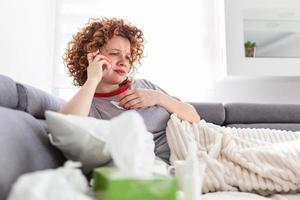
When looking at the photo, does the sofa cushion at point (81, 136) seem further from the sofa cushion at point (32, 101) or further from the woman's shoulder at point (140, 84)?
the woman's shoulder at point (140, 84)

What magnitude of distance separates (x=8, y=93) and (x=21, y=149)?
0.81ft

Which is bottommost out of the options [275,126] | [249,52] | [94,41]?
[275,126]

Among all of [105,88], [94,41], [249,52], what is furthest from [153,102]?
[249,52]

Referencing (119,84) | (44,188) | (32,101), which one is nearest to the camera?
(44,188)

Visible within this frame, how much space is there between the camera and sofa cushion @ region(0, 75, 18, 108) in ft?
2.99

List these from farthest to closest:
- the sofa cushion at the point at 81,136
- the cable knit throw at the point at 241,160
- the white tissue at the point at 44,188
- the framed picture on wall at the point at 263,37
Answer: the framed picture on wall at the point at 263,37 → the cable knit throw at the point at 241,160 → the sofa cushion at the point at 81,136 → the white tissue at the point at 44,188

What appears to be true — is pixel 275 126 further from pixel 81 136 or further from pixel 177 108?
pixel 81 136

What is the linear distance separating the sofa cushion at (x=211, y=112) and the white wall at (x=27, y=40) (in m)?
0.85

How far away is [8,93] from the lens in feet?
3.08

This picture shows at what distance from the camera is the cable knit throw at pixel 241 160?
45.3 inches

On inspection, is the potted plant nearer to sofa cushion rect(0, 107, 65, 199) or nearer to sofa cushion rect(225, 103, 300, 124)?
sofa cushion rect(225, 103, 300, 124)

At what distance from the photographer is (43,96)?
1.17 meters

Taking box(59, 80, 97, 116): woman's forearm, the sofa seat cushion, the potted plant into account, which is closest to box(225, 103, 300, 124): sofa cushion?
the sofa seat cushion

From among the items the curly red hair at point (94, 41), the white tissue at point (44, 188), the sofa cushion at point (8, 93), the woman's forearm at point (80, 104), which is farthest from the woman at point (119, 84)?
the white tissue at point (44, 188)
